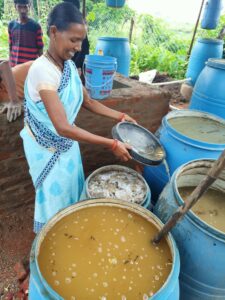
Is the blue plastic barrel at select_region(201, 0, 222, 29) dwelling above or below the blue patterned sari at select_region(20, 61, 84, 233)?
above

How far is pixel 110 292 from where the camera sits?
1101 millimetres

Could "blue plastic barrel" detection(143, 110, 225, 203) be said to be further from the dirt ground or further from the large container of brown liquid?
the dirt ground

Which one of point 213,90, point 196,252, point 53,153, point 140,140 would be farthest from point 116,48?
point 196,252

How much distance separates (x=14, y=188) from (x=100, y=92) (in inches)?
48.8

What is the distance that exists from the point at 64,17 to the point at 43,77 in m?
0.34

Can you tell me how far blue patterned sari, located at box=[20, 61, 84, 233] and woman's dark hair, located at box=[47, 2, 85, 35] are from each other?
0.26m

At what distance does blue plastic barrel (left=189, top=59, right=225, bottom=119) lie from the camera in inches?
113

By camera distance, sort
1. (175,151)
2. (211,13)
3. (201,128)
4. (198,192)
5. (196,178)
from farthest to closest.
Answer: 1. (211,13)
2. (201,128)
3. (175,151)
4. (196,178)
5. (198,192)

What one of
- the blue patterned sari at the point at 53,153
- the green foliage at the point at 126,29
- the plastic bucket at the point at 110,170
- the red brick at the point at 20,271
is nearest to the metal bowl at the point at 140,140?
the plastic bucket at the point at 110,170

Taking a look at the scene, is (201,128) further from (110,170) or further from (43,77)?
(43,77)

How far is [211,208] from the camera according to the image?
1659mm

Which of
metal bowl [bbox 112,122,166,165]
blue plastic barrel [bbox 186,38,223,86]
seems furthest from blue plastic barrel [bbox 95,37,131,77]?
metal bowl [bbox 112,122,166,165]

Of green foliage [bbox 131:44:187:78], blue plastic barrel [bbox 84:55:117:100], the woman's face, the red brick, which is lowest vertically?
the red brick

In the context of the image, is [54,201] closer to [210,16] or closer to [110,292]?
[110,292]
